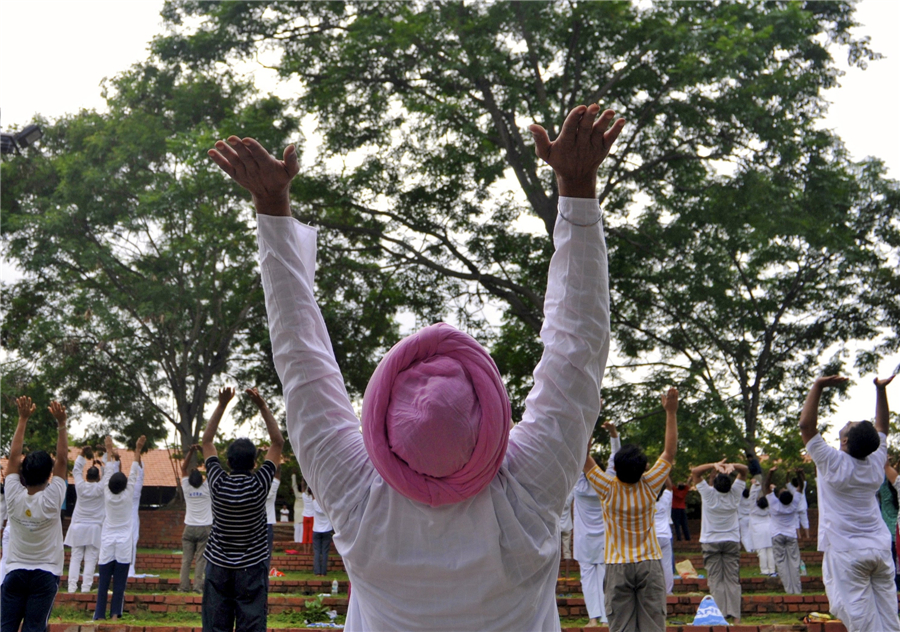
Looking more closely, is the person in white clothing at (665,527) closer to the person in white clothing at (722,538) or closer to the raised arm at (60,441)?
the person in white clothing at (722,538)

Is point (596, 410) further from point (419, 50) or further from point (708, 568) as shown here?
point (419, 50)

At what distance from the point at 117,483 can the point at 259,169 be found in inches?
338

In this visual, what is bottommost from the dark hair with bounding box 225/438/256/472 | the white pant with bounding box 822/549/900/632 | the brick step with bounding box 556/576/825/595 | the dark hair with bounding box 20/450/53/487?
the brick step with bounding box 556/576/825/595

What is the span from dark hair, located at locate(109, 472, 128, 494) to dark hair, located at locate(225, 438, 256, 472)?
392 centimetres

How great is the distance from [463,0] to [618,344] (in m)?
6.51

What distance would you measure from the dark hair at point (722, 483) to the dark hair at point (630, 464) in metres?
3.72

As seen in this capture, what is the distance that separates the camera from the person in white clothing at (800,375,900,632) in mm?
5992

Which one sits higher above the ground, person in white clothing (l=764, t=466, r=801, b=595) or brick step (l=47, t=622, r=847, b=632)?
person in white clothing (l=764, t=466, r=801, b=595)

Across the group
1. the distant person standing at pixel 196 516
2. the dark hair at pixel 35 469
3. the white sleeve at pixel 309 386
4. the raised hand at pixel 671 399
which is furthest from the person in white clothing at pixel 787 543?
the white sleeve at pixel 309 386

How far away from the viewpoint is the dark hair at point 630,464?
626cm

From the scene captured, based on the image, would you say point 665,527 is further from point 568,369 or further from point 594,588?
point 568,369

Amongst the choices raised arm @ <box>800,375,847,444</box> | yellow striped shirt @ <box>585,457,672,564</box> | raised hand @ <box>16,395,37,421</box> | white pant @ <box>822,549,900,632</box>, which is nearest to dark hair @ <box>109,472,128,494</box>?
raised hand @ <box>16,395,37,421</box>

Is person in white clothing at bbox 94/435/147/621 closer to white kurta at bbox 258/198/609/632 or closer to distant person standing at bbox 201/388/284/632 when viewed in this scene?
distant person standing at bbox 201/388/284/632

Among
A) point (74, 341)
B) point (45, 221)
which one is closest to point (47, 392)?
point (74, 341)
